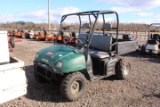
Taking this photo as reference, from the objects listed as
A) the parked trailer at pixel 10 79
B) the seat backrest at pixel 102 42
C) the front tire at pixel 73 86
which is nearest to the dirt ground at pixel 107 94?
the front tire at pixel 73 86

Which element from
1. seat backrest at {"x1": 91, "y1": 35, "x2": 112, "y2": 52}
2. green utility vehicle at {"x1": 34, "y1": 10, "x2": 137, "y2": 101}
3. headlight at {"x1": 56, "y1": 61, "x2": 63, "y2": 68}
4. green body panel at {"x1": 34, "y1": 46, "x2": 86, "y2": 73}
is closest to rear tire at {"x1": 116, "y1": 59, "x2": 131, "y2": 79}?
green utility vehicle at {"x1": 34, "y1": 10, "x2": 137, "y2": 101}

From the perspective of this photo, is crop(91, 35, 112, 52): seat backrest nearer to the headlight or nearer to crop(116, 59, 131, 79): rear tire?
crop(116, 59, 131, 79): rear tire

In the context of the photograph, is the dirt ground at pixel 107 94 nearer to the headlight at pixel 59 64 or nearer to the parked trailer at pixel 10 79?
the headlight at pixel 59 64

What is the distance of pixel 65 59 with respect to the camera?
4234 millimetres

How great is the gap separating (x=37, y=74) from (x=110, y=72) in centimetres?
189

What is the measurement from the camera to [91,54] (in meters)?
5.13

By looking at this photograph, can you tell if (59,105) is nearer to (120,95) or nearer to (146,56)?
(120,95)

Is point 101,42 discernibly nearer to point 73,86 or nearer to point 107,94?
point 107,94

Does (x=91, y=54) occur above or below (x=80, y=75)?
above

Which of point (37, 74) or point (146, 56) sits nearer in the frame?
point (37, 74)

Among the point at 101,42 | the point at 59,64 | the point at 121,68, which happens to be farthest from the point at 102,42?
the point at 59,64

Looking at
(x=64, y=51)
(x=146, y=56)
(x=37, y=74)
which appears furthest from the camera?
(x=146, y=56)

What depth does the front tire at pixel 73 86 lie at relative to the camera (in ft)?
13.8

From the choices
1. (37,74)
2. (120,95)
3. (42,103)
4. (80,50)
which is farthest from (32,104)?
(120,95)
